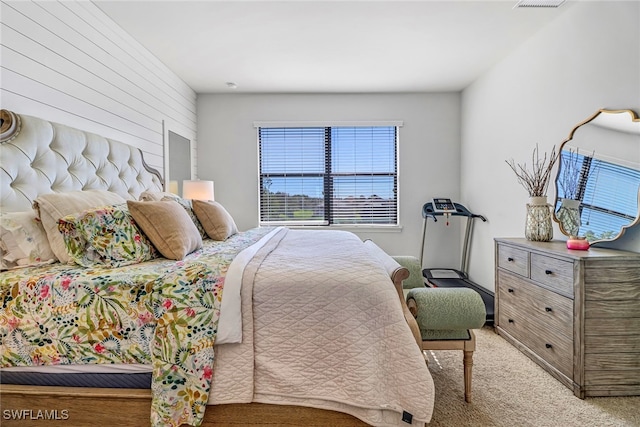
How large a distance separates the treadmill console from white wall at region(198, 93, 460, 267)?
289 mm

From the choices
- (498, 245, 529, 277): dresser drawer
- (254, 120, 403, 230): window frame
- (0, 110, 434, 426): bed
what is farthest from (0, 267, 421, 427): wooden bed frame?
(254, 120, 403, 230): window frame

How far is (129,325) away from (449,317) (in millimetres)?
1475

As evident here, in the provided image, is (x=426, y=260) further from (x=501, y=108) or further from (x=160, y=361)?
(x=160, y=361)

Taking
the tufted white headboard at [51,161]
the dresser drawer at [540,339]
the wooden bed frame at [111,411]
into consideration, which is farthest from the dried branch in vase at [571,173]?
the tufted white headboard at [51,161]

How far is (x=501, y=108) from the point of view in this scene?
11.0 ft

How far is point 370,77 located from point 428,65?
0.63 metres

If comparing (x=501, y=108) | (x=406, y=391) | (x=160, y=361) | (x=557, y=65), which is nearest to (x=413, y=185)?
(x=501, y=108)

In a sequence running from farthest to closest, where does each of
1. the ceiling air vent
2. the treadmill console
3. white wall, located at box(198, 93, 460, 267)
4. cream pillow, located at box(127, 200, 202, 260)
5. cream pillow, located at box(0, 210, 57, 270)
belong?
1. white wall, located at box(198, 93, 460, 267)
2. the treadmill console
3. the ceiling air vent
4. cream pillow, located at box(127, 200, 202, 260)
5. cream pillow, located at box(0, 210, 57, 270)

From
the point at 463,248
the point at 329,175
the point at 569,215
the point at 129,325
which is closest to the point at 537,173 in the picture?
the point at 569,215

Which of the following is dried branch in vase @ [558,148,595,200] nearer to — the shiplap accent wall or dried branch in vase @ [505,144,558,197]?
dried branch in vase @ [505,144,558,197]

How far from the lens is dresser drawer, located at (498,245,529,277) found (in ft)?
7.59

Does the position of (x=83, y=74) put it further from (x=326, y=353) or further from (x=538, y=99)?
(x=538, y=99)

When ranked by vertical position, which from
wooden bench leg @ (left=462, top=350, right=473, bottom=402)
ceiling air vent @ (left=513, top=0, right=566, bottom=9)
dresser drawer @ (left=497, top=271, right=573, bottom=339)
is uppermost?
ceiling air vent @ (left=513, top=0, right=566, bottom=9)

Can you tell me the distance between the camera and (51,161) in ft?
5.98
